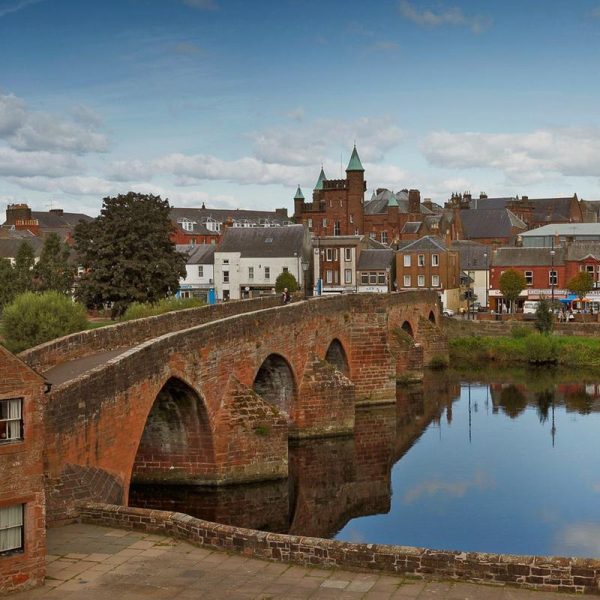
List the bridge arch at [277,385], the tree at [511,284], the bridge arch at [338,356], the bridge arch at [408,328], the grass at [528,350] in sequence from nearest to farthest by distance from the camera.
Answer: the bridge arch at [277,385] → the bridge arch at [338,356] → the bridge arch at [408,328] → the grass at [528,350] → the tree at [511,284]

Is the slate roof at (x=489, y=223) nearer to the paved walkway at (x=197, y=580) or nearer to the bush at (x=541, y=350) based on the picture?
the bush at (x=541, y=350)

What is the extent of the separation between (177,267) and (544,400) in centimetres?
2173

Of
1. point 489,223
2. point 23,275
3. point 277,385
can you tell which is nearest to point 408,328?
point 277,385

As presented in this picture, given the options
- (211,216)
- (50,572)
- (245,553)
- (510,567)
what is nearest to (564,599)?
(510,567)

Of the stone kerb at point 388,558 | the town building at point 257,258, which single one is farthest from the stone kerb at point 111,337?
the town building at point 257,258

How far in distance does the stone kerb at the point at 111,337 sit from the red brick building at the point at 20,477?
770 centimetres

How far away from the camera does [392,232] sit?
89.2m

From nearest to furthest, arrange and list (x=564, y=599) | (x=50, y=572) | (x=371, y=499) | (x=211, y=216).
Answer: (x=564, y=599) < (x=50, y=572) < (x=371, y=499) < (x=211, y=216)

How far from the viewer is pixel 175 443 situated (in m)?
24.6

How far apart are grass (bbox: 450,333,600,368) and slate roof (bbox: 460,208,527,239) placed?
38622mm

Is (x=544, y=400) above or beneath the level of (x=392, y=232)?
beneath

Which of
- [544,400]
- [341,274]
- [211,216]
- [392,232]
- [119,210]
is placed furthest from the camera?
[211,216]

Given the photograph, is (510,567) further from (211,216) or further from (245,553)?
(211,216)

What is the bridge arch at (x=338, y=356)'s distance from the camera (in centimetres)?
3709
